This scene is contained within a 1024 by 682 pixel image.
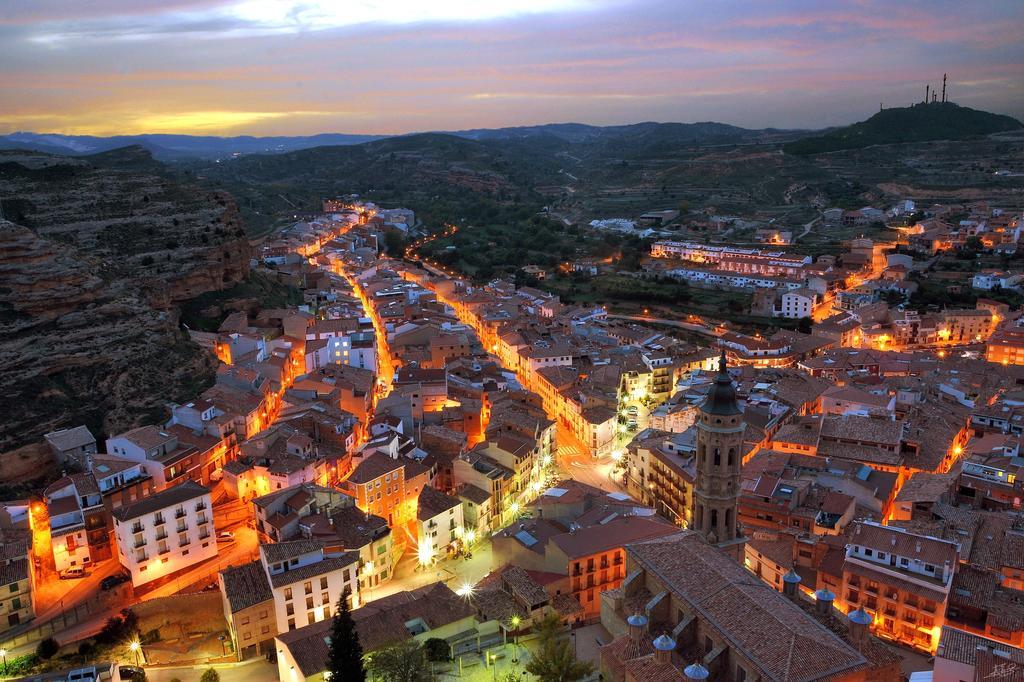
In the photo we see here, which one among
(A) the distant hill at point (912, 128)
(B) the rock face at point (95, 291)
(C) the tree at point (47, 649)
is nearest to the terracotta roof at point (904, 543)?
Result: (C) the tree at point (47, 649)

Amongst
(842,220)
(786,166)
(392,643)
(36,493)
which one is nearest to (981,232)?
(842,220)

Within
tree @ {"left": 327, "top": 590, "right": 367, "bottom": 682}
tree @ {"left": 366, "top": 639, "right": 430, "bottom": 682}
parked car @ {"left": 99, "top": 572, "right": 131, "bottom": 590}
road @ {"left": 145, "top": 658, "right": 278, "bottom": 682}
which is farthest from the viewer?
parked car @ {"left": 99, "top": 572, "right": 131, "bottom": 590}

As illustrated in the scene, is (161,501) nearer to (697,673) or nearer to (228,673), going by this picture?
(228,673)

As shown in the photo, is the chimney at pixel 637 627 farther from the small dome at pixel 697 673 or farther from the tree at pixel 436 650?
the tree at pixel 436 650

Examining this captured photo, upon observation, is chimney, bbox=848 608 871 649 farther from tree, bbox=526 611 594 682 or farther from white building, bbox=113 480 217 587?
white building, bbox=113 480 217 587

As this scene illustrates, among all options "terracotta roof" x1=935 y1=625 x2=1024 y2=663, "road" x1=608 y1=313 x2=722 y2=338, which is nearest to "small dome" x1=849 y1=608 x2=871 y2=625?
"terracotta roof" x1=935 y1=625 x2=1024 y2=663

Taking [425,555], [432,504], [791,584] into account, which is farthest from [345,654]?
[791,584]

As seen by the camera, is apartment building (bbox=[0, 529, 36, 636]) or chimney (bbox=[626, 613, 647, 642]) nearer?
chimney (bbox=[626, 613, 647, 642])
